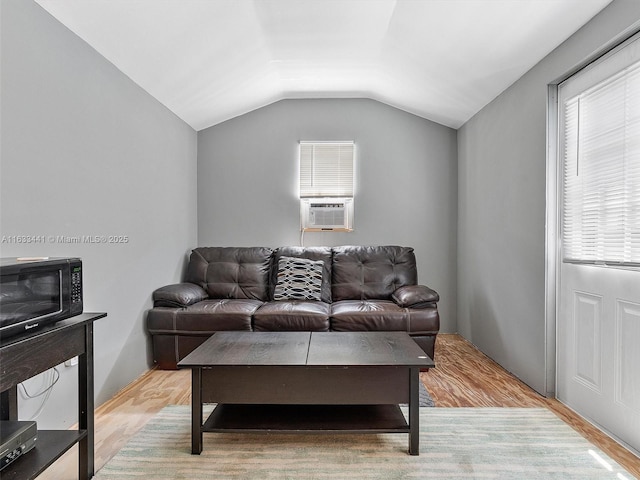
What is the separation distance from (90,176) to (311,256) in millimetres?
2086

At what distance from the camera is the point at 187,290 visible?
3.43 metres

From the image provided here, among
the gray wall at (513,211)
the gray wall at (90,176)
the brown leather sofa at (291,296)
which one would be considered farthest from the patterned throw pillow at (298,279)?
the gray wall at (513,211)

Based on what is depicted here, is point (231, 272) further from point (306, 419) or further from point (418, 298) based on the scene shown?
point (306, 419)

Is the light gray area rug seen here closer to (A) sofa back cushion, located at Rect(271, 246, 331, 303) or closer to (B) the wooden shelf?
(B) the wooden shelf

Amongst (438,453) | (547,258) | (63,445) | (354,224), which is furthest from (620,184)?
(63,445)

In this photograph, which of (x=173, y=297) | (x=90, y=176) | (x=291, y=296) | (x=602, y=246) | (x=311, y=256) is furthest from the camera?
(x=311, y=256)

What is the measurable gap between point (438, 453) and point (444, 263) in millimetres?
2641

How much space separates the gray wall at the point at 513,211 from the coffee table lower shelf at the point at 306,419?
1.34 m

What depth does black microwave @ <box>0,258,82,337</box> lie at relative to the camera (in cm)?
138

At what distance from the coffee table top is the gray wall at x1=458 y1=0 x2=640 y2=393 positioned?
107cm

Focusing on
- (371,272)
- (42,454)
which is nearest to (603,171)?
(371,272)

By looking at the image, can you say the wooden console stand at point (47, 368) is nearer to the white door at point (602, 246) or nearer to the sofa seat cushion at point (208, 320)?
the sofa seat cushion at point (208, 320)

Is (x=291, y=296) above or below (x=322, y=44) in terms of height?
below

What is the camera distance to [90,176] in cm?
249
